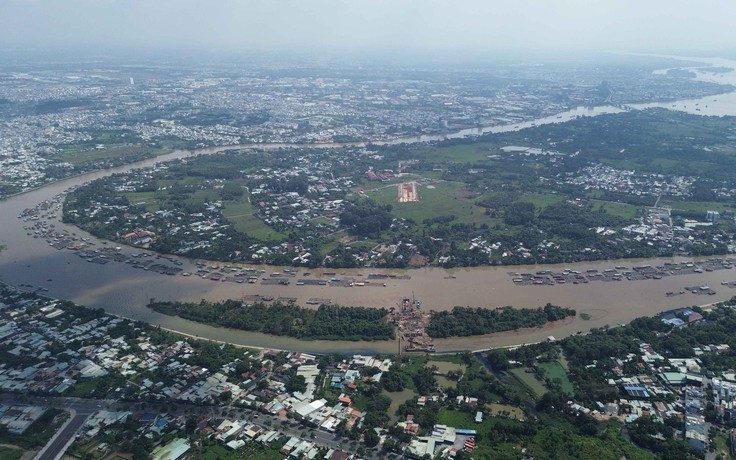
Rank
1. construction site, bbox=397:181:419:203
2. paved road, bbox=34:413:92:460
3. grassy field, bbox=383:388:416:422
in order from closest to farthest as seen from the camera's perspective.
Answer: paved road, bbox=34:413:92:460 → grassy field, bbox=383:388:416:422 → construction site, bbox=397:181:419:203

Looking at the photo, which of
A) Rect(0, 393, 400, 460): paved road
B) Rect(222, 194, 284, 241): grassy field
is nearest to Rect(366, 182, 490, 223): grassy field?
Rect(222, 194, 284, 241): grassy field

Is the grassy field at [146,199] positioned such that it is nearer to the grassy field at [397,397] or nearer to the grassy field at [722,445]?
the grassy field at [397,397]

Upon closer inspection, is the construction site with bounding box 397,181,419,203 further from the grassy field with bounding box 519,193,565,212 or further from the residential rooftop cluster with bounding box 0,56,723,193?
the residential rooftop cluster with bounding box 0,56,723,193

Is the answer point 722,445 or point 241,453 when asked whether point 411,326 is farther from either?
point 722,445

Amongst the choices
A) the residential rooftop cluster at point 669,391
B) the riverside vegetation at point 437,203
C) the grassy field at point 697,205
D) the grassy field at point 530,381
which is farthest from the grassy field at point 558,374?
the grassy field at point 697,205

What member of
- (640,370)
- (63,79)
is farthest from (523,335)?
(63,79)

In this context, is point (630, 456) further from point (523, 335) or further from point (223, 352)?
point (223, 352)
